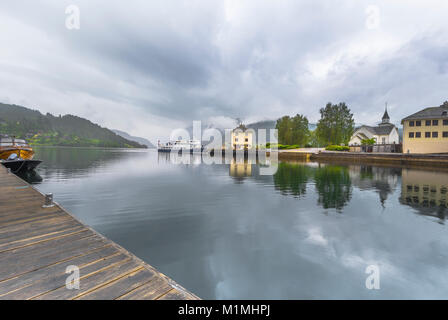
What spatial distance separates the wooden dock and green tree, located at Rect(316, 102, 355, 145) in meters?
82.2

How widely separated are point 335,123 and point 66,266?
278ft

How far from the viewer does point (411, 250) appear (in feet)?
27.0

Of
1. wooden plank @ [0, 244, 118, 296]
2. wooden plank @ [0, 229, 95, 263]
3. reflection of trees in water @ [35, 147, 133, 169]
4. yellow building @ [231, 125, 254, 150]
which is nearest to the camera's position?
wooden plank @ [0, 244, 118, 296]

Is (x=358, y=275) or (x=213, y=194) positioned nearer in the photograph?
(x=358, y=275)

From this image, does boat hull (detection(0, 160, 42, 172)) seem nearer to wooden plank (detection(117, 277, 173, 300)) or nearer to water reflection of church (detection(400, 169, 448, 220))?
wooden plank (detection(117, 277, 173, 300))

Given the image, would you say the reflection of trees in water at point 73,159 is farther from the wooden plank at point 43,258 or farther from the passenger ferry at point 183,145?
the passenger ferry at point 183,145

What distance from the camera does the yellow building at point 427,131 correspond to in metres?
44.8

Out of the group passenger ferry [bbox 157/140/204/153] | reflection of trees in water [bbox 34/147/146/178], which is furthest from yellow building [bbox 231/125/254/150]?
reflection of trees in water [bbox 34/147/146/178]

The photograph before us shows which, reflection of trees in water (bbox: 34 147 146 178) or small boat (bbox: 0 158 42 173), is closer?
small boat (bbox: 0 158 42 173)

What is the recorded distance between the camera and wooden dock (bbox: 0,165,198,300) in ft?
11.4
